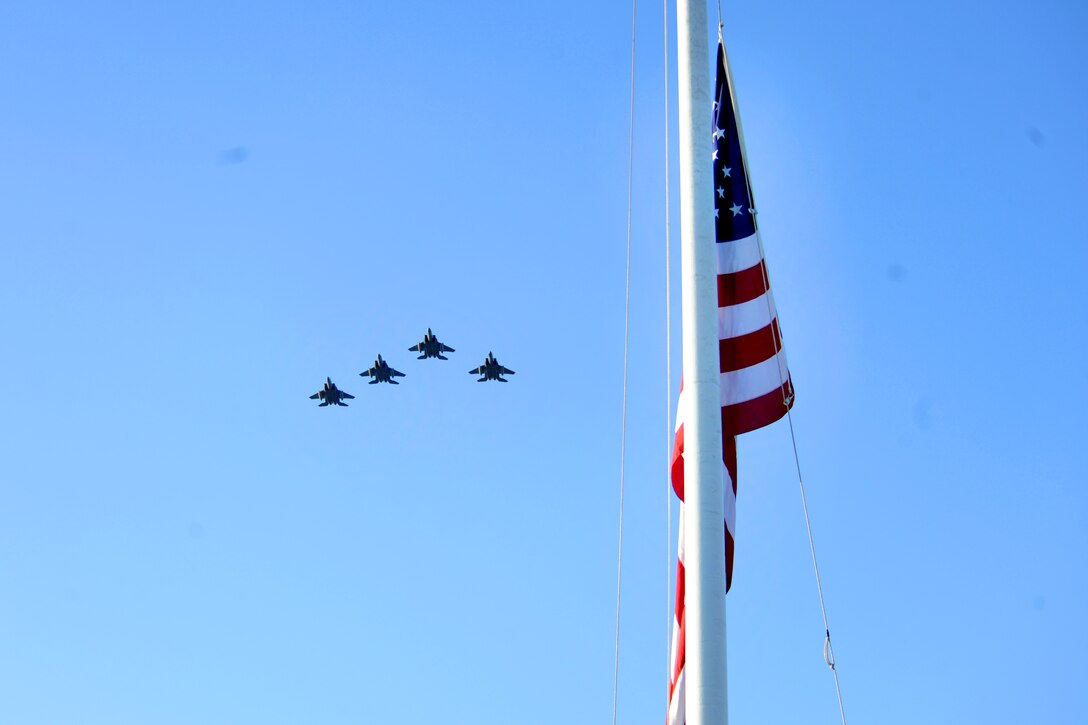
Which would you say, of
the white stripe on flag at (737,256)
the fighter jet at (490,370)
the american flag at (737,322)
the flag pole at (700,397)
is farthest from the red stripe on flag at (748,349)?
the fighter jet at (490,370)

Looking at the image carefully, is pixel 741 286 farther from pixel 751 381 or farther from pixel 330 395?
pixel 330 395

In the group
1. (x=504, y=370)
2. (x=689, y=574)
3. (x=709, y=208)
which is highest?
(x=504, y=370)

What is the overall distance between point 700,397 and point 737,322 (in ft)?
10.3

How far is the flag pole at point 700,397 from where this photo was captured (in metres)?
9.45

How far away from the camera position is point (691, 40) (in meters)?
11.0

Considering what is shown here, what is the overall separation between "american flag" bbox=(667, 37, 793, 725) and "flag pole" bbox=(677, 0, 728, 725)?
213 cm

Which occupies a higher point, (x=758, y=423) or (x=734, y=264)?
(x=734, y=264)

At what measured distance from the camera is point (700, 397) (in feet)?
32.9

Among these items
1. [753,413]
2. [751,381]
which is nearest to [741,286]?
[751,381]

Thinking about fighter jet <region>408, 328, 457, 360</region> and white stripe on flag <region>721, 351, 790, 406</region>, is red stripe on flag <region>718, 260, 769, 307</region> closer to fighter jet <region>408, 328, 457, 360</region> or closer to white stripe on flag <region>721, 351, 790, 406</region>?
white stripe on flag <region>721, 351, 790, 406</region>

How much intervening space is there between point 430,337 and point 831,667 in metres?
59.7

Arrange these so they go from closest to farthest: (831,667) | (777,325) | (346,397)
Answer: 1. (831,667)
2. (777,325)
3. (346,397)

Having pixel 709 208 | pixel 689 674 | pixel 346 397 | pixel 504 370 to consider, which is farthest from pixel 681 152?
pixel 346 397

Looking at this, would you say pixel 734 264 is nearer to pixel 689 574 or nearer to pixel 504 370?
pixel 689 574
